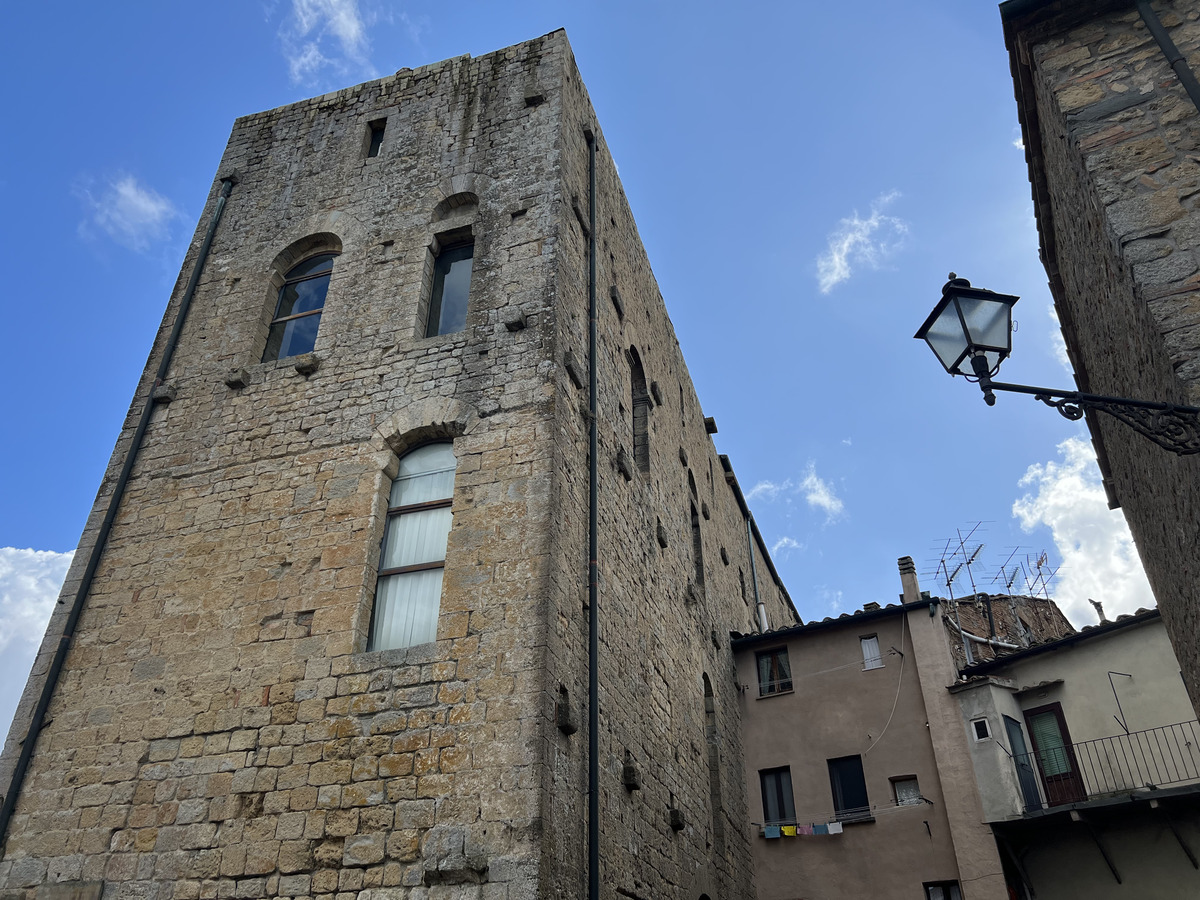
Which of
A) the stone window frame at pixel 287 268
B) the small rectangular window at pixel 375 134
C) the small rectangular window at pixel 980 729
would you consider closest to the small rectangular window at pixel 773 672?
the small rectangular window at pixel 980 729

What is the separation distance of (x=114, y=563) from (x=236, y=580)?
1.58m

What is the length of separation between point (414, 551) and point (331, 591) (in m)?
0.81

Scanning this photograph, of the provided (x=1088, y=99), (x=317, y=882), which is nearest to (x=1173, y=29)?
(x=1088, y=99)

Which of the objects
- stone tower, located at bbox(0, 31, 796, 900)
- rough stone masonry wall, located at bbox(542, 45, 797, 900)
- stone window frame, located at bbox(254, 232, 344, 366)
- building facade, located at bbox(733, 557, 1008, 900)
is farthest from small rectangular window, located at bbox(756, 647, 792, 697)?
stone window frame, located at bbox(254, 232, 344, 366)

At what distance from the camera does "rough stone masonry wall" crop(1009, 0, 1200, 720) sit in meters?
5.04

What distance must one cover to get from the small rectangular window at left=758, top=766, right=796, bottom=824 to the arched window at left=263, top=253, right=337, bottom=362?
31.8 feet

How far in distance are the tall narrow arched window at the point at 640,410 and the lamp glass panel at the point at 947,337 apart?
6960 millimetres

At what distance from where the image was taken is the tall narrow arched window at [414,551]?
7.86 meters

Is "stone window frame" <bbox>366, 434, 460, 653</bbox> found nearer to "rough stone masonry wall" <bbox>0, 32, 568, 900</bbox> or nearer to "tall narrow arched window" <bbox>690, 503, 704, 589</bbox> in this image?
"rough stone masonry wall" <bbox>0, 32, 568, 900</bbox>

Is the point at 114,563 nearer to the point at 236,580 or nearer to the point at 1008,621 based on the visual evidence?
the point at 236,580

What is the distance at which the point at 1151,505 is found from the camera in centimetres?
679

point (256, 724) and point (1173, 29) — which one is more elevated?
point (1173, 29)

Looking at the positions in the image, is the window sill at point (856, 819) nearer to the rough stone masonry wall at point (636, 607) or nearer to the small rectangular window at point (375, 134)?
the rough stone masonry wall at point (636, 607)

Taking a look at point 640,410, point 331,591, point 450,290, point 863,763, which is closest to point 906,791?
point 863,763
